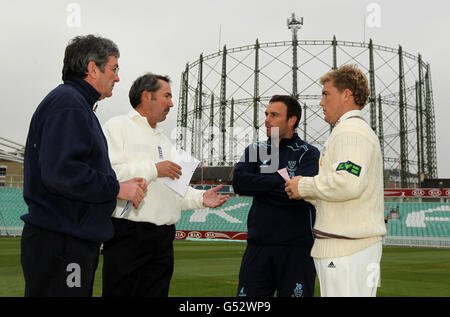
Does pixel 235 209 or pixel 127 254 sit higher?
pixel 127 254

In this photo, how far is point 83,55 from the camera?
2.63 meters

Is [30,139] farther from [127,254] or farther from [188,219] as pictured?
[188,219]

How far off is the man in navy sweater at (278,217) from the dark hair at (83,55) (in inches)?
59.6

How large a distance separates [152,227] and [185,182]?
0.39 meters

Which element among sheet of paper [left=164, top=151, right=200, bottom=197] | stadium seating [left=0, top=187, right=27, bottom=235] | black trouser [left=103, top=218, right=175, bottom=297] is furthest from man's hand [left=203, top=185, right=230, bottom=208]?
stadium seating [left=0, top=187, right=27, bottom=235]

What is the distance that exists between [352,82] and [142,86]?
1589 millimetres

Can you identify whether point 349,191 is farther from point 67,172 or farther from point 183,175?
point 67,172

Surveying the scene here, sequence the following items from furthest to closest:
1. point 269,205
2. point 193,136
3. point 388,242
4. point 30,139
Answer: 1. point 193,136
2. point 388,242
3. point 269,205
4. point 30,139

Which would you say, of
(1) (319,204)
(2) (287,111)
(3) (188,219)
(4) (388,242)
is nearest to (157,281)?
(1) (319,204)

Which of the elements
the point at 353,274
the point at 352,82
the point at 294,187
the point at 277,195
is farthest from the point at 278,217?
the point at 352,82

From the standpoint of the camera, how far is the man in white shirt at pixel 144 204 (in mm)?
3346

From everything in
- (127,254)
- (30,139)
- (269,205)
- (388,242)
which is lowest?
(388,242)

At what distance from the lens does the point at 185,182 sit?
3.51 m
